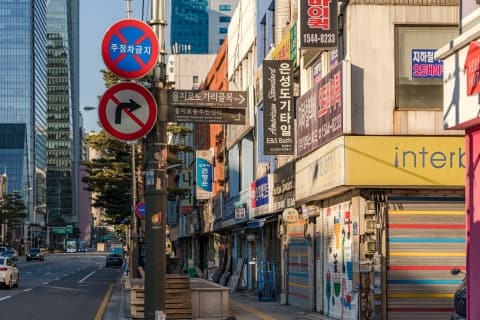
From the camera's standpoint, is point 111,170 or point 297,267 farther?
point 111,170

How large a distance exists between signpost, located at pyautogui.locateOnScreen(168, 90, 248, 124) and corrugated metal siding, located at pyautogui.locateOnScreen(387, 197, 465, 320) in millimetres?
8276

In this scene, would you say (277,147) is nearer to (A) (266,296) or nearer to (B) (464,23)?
(A) (266,296)

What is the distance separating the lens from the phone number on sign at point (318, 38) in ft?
67.9

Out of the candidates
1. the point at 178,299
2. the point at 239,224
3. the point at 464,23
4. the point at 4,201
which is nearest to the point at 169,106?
the point at 464,23

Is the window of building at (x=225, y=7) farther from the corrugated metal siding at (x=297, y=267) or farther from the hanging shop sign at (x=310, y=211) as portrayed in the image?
the hanging shop sign at (x=310, y=211)

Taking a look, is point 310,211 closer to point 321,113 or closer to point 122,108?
point 321,113

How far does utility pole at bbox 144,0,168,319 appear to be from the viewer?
11.0m

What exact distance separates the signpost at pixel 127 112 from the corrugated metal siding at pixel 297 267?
15.4 m

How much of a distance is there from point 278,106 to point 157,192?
15.5 m

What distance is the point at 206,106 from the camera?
12.2 m

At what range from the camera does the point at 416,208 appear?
2011 centimetres

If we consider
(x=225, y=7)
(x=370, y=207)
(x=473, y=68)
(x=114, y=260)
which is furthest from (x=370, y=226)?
(x=225, y=7)

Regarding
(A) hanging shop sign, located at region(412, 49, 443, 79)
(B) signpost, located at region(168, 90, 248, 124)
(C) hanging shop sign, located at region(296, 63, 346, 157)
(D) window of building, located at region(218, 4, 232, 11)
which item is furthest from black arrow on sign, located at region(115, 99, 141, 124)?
(D) window of building, located at region(218, 4, 232, 11)

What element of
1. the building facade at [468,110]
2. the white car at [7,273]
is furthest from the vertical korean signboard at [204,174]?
the building facade at [468,110]
